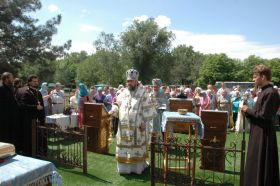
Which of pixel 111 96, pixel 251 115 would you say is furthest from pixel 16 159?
pixel 111 96

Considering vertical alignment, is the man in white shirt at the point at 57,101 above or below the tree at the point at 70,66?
below

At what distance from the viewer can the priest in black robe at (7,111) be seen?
21.8 feet

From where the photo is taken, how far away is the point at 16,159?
299 centimetres

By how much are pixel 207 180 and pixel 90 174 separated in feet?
7.45

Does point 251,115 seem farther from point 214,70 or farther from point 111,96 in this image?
point 214,70

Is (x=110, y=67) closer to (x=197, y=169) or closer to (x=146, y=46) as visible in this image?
(x=146, y=46)

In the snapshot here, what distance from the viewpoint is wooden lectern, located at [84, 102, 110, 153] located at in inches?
316

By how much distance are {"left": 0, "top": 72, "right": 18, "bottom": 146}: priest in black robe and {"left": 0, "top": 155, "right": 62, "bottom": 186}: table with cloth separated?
13.1ft

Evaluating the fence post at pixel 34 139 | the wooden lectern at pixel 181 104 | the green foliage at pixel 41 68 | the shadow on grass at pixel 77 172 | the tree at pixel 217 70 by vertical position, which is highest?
the tree at pixel 217 70

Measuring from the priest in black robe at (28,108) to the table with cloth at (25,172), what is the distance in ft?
13.8

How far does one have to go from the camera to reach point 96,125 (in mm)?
8148

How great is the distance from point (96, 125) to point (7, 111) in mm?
2219

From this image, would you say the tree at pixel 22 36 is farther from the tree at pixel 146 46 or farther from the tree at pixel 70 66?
the tree at pixel 70 66

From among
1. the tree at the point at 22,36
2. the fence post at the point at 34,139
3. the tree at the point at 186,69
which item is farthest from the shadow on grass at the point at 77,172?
the tree at the point at 186,69
